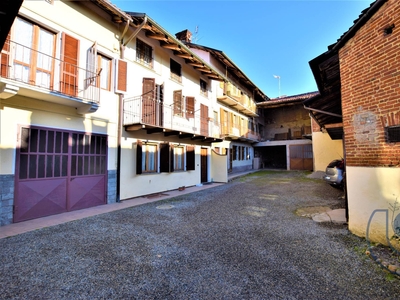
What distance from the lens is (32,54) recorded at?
5.56 m

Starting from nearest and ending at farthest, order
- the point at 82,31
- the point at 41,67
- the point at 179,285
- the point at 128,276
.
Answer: the point at 179,285, the point at 128,276, the point at 41,67, the point at 82,31

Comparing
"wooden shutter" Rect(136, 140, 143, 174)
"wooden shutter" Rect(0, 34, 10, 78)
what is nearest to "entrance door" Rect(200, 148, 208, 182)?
"wooden shutter" Rect(136, 140, 143, 174)

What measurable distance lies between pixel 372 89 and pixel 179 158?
850 centimetres

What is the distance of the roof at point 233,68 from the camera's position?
14836 millimetres

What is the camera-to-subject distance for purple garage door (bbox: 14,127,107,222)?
5344mm

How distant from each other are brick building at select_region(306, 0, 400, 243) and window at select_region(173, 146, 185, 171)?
7.79m

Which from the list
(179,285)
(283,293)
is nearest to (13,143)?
(179,285)

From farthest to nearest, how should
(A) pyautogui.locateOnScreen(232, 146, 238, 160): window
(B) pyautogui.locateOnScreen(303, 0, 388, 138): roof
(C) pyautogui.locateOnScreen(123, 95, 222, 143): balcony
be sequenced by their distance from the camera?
1. (A) pyautogui.locateOnScreen(232, 146, 238, 160): window
2. (C) pyautogui.locateOnScreen(123, 95, 222, 143): balcony
3. (B) pyautogui.locateOnScreen(303, 0, 388, 138): roof

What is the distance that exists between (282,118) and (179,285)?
25297 millimetres

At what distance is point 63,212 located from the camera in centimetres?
608

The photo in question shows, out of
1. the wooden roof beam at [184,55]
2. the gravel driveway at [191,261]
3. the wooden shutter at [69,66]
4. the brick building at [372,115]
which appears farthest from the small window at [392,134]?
the wooden roof beam at [184,55]

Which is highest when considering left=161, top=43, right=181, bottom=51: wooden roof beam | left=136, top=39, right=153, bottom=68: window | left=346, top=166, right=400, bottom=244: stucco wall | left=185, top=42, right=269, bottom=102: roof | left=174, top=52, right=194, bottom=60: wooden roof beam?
left=185, top=42, right=269, bottom=102: roof

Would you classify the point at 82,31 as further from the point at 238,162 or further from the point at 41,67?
the point at 238,162

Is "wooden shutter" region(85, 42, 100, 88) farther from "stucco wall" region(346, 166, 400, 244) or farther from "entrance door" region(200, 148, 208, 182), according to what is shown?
"entrance door" region(200, 148, 208, 182)
